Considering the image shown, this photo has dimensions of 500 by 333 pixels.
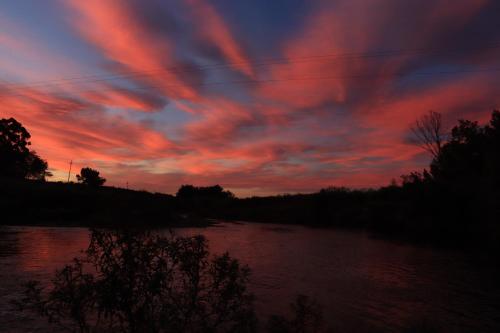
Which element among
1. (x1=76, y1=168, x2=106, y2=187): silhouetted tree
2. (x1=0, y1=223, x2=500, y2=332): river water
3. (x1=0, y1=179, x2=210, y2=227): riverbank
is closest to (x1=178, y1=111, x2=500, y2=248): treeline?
(x1=0, y1=223, x2=500, y2=332): river water

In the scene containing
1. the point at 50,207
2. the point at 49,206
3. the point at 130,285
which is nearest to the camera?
the point at 130,285

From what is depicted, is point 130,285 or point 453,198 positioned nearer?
point 130,285

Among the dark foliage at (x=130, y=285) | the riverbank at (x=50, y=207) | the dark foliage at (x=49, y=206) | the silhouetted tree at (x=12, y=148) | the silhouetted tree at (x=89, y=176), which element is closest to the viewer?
the dark foliage at (x=130, y=285)

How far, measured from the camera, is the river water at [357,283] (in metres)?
15.1

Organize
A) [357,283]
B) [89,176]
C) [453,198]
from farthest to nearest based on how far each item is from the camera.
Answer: [89,176], [453,198], [357,283]

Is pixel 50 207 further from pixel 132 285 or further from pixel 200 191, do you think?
pixel 200 191

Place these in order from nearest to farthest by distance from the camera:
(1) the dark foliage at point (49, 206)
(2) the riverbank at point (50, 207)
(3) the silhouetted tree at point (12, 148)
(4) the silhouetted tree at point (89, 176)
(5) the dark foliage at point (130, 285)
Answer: (5) the dark foliage at point (130, 285), (2) the riverbank at point (50, 207), (1) the dark foliage at point (49, 206), (3) the silhouetted tree at point (12, 148), (4) the silhouetted tree at point (89, 176)

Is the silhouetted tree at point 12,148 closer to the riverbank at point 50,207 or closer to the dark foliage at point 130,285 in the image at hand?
the riverbank at point 50,207

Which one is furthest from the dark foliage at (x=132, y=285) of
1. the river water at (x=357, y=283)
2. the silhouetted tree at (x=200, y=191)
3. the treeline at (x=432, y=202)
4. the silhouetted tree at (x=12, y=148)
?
the silhouetted tree at (x=200, y=191)

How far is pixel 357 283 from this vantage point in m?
22.5

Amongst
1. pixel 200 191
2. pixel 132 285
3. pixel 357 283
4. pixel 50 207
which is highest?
pixel 200 191

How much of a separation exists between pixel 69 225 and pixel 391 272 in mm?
47442

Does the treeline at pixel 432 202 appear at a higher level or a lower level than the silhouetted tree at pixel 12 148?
lower

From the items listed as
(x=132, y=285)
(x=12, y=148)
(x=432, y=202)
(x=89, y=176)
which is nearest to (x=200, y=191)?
(x=89, y=176)
